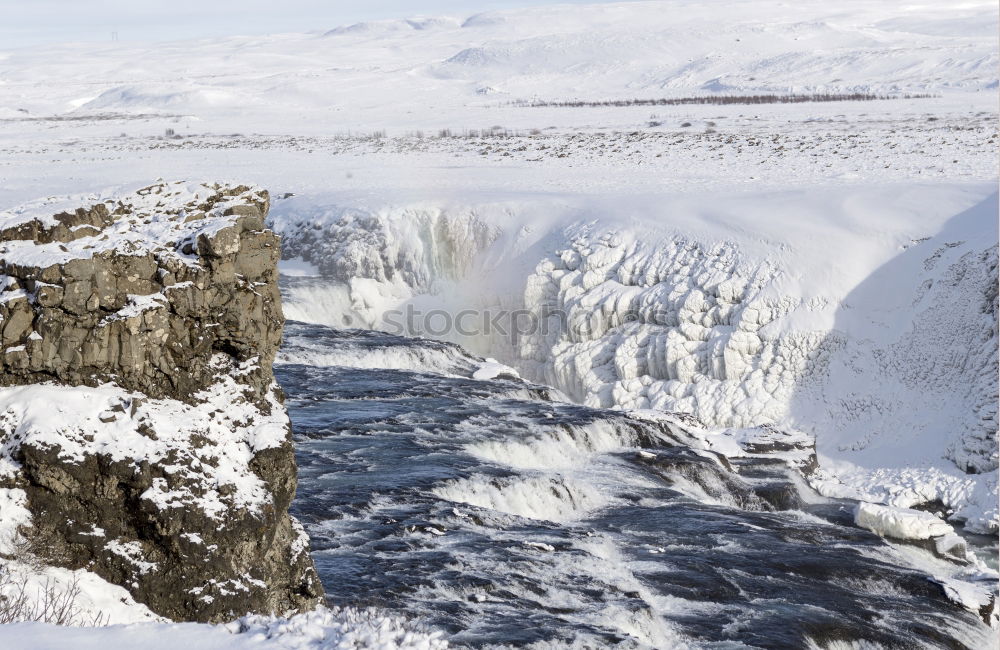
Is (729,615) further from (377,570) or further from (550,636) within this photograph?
(377,570)

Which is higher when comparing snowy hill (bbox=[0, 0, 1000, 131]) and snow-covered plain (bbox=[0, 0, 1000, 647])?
snowy hill (bbox=[0, 0, 1000, 131])

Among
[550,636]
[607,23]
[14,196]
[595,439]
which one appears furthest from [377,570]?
[607,23]

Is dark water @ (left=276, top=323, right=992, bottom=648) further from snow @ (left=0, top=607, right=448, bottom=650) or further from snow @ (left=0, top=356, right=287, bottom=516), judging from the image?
snow @ (left=0, top=607, right=448, bottom=650)

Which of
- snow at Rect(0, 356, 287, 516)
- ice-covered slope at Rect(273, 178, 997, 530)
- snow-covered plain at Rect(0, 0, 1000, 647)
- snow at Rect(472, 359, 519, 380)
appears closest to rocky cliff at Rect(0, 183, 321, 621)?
snow at Rect(0, 356, 287, 516)

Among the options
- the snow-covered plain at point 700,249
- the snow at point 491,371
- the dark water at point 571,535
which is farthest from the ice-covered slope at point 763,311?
the dark water at point 571,535

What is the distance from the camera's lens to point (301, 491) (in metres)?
16.4

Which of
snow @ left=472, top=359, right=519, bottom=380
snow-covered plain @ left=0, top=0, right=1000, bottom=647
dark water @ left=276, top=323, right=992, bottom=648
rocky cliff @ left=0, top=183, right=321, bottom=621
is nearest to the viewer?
rocky cliff @ left=0, top=183, right=321, bottom=621

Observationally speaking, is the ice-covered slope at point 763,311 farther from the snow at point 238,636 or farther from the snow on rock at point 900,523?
the snow at point 238,636

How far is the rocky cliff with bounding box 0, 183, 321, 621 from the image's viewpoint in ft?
35.2

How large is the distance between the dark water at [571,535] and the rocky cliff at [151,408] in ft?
7.32

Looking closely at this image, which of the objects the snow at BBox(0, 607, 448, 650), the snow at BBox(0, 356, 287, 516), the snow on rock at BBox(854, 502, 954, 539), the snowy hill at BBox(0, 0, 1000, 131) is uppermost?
the snowy hill at BBox(0, 0, 1000, 131)

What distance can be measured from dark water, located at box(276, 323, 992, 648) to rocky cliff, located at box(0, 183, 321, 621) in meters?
2.23

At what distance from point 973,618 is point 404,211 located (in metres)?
22.2

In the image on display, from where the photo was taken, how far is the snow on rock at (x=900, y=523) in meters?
18.2
